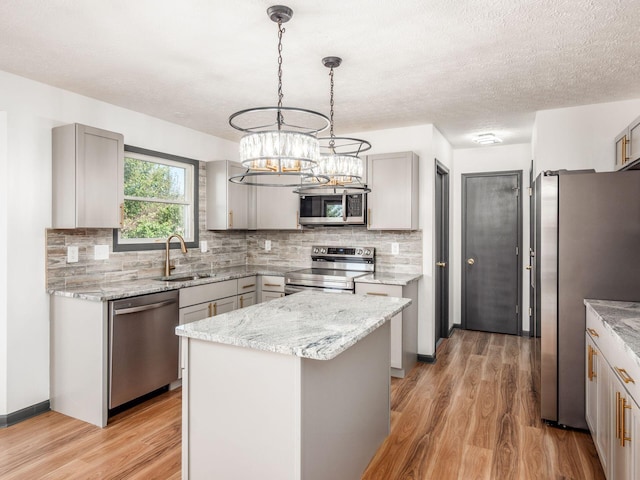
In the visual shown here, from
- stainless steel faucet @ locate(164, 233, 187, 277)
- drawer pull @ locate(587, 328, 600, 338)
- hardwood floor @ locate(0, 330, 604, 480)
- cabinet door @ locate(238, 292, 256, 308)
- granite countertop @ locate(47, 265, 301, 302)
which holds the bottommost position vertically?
hardwood floor @ locate(0, 330, 604, 480)

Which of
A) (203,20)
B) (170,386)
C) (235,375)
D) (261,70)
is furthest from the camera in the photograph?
(170,386)

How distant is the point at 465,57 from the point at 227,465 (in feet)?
8.70

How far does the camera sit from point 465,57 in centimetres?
254

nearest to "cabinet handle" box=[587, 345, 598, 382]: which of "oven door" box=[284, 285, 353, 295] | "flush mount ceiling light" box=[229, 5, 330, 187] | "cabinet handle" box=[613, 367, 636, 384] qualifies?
"cabinet handle" box=[613, 367, 636, 384]

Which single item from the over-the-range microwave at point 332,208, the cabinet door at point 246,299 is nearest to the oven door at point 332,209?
the over-the-range microwave at point 332,208

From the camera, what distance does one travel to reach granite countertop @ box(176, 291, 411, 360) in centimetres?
Answer: 162

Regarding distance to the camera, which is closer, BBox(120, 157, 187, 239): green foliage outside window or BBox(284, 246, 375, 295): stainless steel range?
BBox(120, 157, 187, 239): green foliage outside window

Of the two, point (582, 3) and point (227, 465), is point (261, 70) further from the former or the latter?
point (227, 465)

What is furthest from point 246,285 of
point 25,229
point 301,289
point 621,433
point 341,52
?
point 621,433

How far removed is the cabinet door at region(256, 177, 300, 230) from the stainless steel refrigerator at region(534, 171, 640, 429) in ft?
8.55

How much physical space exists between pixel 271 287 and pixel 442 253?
6.88 feet

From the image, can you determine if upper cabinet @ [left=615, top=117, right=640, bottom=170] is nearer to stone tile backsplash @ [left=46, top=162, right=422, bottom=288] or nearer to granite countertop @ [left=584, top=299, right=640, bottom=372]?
granite countertop @ [left=584, top=299, right=640, bottom=372]

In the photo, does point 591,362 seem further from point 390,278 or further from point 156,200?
point 156,200

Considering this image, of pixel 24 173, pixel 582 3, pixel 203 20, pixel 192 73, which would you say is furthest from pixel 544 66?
pixel 24 173
